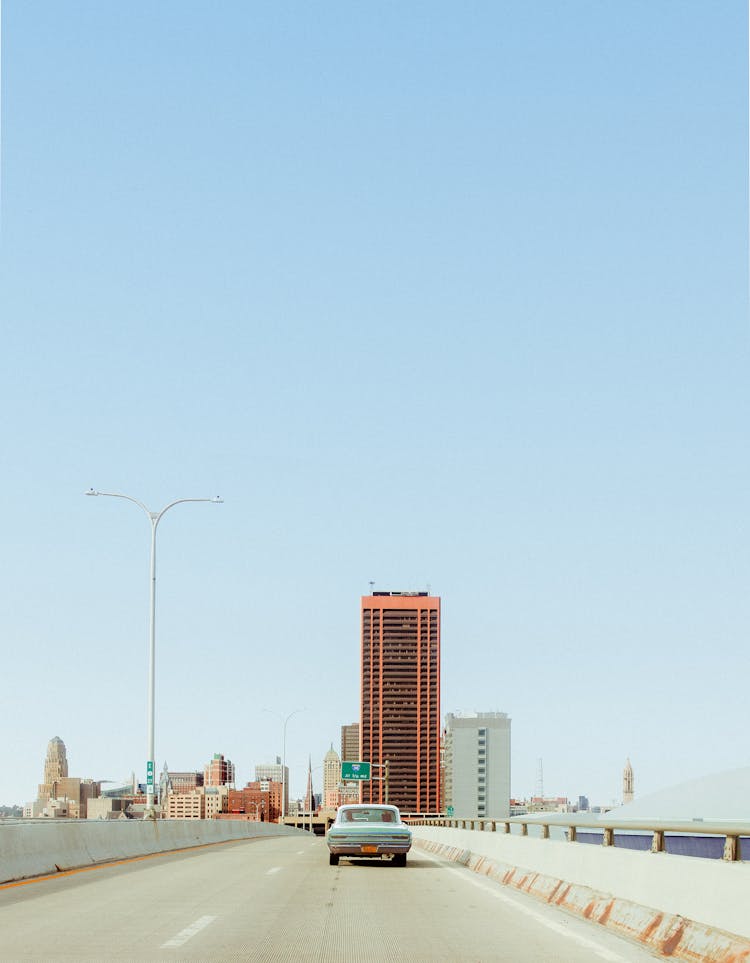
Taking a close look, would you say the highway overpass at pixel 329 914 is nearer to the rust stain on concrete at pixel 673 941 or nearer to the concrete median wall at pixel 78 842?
the rust stain on concrete at pixel 673 941

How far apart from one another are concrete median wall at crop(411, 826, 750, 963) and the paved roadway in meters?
0.27

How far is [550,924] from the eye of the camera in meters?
13.7

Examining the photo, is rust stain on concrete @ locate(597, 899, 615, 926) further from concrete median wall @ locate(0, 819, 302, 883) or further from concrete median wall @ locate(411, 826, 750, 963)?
concrete median wall @ locate(0, 819, 302, 883)

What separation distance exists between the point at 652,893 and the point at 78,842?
15.4m

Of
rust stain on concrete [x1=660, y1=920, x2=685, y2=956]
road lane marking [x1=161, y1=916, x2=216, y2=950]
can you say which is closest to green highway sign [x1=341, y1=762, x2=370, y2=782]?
road lane marking [x1=161, y1=916, x2=216, y2=950]

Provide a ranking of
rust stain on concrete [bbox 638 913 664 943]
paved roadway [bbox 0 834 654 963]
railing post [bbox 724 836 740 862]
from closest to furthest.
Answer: railing post [bbox 724 836 740 862]
paved roadway [bbox 0 834 654 963]
rust stain on concrete [bbox 638 913 664 943]

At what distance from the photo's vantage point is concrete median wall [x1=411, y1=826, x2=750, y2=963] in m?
9.73

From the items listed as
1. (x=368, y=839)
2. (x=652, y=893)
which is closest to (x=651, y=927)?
(x=652, y=893)

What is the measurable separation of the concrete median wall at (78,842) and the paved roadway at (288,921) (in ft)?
2.02

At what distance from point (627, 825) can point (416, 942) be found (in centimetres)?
368

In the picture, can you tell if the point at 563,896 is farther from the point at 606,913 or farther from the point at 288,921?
the point at 288,921

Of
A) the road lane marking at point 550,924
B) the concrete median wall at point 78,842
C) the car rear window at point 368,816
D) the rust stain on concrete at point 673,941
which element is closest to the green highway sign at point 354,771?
the concrete median wall at point 78,842

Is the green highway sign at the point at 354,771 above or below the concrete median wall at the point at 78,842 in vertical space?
below

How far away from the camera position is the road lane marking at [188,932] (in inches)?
455
